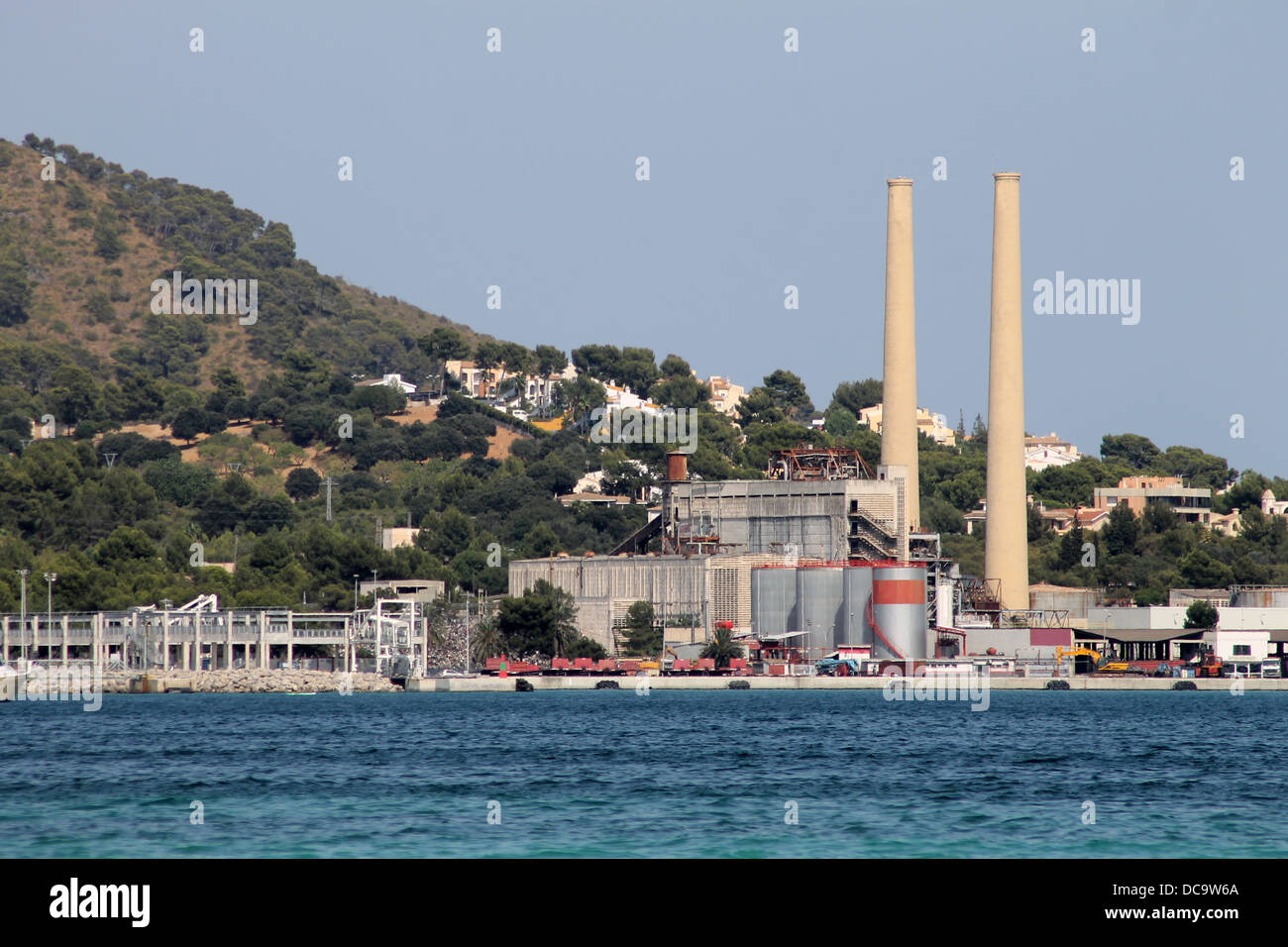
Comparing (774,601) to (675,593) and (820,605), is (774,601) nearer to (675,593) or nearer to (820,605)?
(820,605)

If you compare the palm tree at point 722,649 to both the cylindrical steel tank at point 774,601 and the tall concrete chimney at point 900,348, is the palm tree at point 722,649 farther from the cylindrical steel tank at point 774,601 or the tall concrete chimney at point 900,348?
the tall concrete chimney at point 900,348

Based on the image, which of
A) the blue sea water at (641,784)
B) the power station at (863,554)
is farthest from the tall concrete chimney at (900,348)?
the blue sea water at (641,784)

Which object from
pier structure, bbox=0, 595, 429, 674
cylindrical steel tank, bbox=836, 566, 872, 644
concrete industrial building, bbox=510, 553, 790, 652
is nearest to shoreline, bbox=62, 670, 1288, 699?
pier structure, bbox=0, 595, 429, 674

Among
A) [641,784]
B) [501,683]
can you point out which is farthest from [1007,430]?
[641,784]

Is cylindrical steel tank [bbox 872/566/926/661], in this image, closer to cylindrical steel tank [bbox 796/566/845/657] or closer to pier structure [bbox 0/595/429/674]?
cylindrical steel tank [bbox 796/566/845/657]
